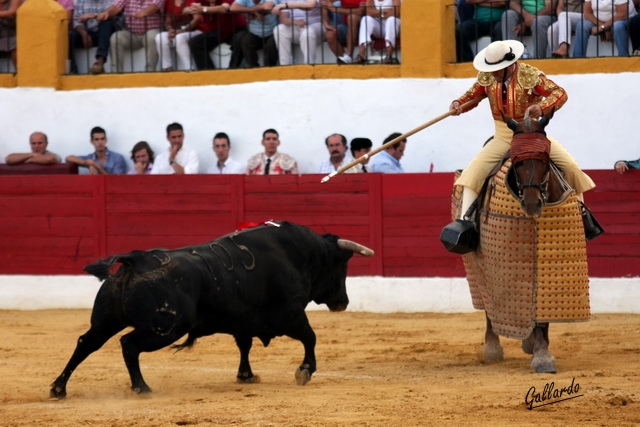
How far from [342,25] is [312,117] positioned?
0.94 meters

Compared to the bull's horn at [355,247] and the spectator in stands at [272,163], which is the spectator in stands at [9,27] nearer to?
the spectator in stands at [272,163]

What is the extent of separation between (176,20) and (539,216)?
21.1ft

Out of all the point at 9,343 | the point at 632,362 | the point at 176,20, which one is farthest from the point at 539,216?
the point at 176,20

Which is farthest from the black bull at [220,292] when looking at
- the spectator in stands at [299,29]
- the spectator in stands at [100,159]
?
the spectator in stands at [100,159]

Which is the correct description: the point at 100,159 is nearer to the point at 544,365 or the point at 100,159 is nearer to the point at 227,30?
the point at 227,30

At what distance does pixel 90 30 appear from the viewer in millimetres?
13008

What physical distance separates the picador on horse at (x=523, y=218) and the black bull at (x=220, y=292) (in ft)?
2.49

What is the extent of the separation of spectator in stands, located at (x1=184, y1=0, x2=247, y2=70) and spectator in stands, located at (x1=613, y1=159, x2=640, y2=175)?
377 cm

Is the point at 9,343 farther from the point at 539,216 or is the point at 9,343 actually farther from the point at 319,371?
the point at 539,216

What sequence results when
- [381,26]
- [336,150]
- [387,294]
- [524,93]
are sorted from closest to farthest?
[524,93] → [387,294] → [336,150] → [381,26]

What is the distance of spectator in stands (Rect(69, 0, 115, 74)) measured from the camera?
12.7m

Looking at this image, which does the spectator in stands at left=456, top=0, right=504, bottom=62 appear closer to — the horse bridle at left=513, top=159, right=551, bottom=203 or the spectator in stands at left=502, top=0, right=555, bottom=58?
the spectator in stands at left=502, top=0, right=555, bottom=58

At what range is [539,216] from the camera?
696 cm

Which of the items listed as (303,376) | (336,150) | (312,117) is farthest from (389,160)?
(303,376)
